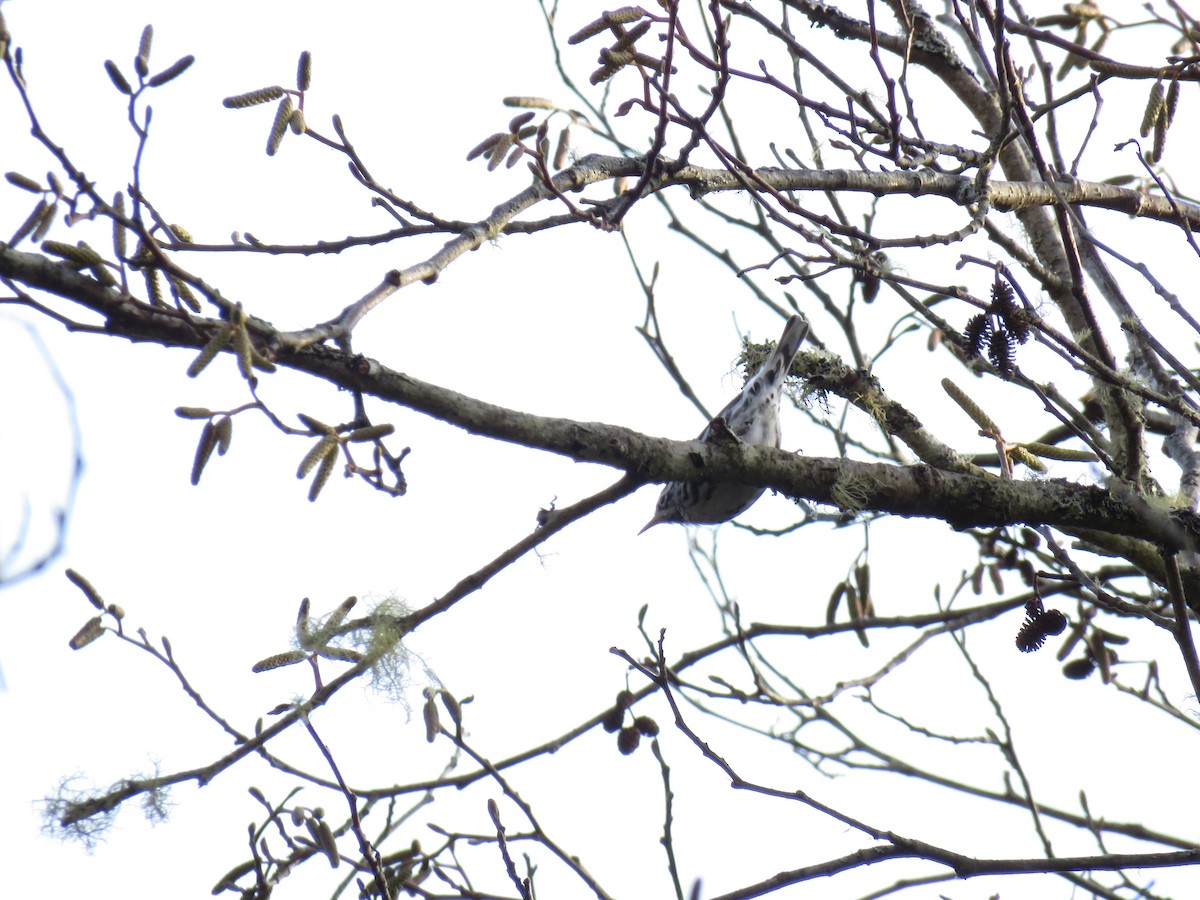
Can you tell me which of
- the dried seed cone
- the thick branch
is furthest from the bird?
the dried seed cone

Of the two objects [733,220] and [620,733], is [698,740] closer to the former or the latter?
[620,733]

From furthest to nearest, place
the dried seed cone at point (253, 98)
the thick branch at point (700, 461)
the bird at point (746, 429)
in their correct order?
the bird at point (746, 429), the dried seed cone at point (253, 98), the thick branch at point (700, 461)

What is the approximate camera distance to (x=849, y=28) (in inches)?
161

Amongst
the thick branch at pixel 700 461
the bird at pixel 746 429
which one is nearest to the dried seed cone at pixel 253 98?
the thick branch at pixel 700 461

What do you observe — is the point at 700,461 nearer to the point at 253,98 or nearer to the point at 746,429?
the point at 253,98

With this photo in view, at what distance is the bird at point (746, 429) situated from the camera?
4477 millimetres

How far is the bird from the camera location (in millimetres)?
4477

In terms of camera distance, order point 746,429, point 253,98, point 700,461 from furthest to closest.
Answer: point 746,429 → point 700,461 → point 253,98

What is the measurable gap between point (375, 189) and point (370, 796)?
1829mm

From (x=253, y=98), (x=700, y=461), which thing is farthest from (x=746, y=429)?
(x=253, y=98)

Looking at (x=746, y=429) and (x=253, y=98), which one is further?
(x=746, y=429)

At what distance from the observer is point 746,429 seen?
16.5 ft

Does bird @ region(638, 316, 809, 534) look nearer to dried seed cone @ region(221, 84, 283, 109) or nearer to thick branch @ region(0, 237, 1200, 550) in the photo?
thick branch @ region(0, 237, 1200, 550)

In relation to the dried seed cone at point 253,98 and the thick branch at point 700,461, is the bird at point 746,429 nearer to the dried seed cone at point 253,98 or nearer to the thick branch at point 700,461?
the thick branch at point 700,461
